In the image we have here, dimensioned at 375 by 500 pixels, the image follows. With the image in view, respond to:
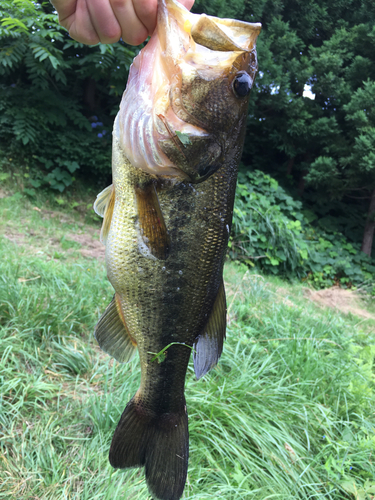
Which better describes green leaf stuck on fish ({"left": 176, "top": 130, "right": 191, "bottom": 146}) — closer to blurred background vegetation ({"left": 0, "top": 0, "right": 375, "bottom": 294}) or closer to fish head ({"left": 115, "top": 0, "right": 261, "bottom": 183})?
fish head ({"left": 115, "top": 0, "right": 261, "bottom": 183})

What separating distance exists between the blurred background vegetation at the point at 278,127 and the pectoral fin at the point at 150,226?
4649 mm

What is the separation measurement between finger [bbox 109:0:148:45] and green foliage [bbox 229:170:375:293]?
5132mm

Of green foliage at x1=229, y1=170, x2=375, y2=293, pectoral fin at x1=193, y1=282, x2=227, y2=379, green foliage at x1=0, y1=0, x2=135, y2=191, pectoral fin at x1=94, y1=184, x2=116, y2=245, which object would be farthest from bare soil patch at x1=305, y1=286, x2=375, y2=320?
pectoral fin at x1=94, y1=184, x2=116, y2=245

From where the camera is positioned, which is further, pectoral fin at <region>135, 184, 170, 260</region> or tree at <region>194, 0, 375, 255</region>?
tree at <region>194, 0, 375, 255</region>

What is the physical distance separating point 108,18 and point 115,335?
1.07 m

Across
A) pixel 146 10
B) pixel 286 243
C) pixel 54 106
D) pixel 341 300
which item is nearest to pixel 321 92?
pixel 286 243

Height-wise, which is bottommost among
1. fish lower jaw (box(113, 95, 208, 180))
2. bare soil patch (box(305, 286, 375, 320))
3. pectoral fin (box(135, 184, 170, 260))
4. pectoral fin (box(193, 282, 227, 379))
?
bare soil patch (box(305, 286, 375, 320))

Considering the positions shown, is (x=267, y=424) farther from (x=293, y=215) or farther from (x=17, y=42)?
(x=293, y=215)

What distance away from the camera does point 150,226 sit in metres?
1.12

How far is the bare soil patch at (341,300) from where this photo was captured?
580cm

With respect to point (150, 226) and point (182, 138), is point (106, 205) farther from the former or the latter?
point (182, 138)

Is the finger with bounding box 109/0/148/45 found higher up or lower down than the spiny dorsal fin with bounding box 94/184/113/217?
higher up

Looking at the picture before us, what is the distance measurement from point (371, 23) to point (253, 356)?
9329mm

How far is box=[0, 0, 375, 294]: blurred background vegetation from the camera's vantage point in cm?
569
